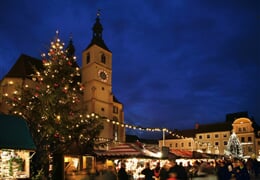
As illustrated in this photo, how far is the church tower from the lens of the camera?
52.7 meters

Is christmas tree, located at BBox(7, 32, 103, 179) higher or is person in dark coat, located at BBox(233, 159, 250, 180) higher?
christmas tree, located at BBox(7, 32, 103, 179)

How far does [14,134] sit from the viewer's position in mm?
11711

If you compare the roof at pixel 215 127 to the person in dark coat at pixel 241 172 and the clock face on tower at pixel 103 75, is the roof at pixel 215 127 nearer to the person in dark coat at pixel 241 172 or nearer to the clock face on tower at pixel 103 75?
the clock face on tower at pixel 103 75

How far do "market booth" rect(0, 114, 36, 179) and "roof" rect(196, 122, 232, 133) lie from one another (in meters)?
61.2

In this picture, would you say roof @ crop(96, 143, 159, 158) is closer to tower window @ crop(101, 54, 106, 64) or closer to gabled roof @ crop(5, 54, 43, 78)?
gabled roof @ crop(5, 54, 43, 78)

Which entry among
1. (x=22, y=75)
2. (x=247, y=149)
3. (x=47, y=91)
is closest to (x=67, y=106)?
(x=47, y=91)

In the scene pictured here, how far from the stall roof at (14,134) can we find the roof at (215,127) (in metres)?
61.2

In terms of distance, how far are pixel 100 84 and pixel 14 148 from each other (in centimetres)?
4364

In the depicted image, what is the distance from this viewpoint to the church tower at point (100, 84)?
5269 centimetres

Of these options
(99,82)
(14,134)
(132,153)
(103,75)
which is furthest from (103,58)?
(14,134)

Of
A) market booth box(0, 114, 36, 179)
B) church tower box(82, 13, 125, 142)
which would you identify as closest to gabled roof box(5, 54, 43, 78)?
church tower box(82, 13, 125, 142)

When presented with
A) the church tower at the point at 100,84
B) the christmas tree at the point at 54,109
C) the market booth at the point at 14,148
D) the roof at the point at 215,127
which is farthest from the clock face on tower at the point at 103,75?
the market booth at the point at 14,148

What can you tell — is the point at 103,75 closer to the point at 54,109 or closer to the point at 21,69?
the point at 21,69

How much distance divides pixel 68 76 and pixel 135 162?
7.50 m
